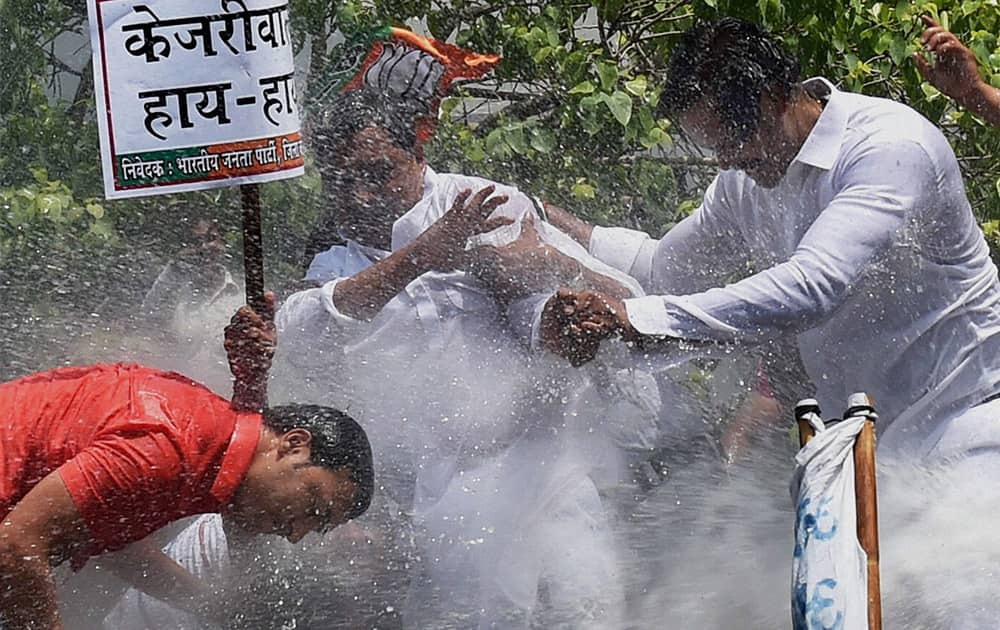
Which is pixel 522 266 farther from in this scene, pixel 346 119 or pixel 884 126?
pixel 884 126

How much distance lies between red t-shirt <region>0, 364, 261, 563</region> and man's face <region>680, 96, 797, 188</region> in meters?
1.16

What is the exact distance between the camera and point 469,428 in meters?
2.98

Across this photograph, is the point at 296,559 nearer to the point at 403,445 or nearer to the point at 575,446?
the point at 403,445

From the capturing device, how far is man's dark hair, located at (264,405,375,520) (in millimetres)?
2787

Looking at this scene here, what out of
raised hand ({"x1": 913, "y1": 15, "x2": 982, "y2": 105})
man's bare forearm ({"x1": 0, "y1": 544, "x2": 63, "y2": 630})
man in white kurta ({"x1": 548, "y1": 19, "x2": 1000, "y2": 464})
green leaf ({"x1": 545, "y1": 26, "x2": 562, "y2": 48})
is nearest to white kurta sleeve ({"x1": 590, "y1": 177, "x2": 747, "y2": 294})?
man in white kurta ({"x1": 548, "y1": 19, "x2": 1000, "y2": 464})

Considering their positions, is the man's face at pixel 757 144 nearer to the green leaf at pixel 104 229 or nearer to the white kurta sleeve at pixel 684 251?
the white kurta sleeve at pixel 684 251

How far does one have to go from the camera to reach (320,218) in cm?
303

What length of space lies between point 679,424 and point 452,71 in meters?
0.87

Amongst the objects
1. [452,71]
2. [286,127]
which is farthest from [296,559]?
[452,71]

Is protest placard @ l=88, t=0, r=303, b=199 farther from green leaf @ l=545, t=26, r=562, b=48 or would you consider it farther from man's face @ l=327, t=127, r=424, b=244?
green leaf @ l=545, t=26, r=562, b=48

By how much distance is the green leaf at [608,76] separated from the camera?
3.39 meters

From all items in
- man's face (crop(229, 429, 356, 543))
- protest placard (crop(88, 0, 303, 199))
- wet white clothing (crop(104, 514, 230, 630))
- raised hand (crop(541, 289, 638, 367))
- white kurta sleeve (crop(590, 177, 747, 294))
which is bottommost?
wet white clothing (crop(104, 514, 230, 630))

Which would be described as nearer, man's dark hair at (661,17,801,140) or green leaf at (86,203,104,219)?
green leaf at (86,203,104,219)

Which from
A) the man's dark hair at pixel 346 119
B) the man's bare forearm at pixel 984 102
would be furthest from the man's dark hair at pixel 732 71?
the man's dark hair at pixel 346 119
